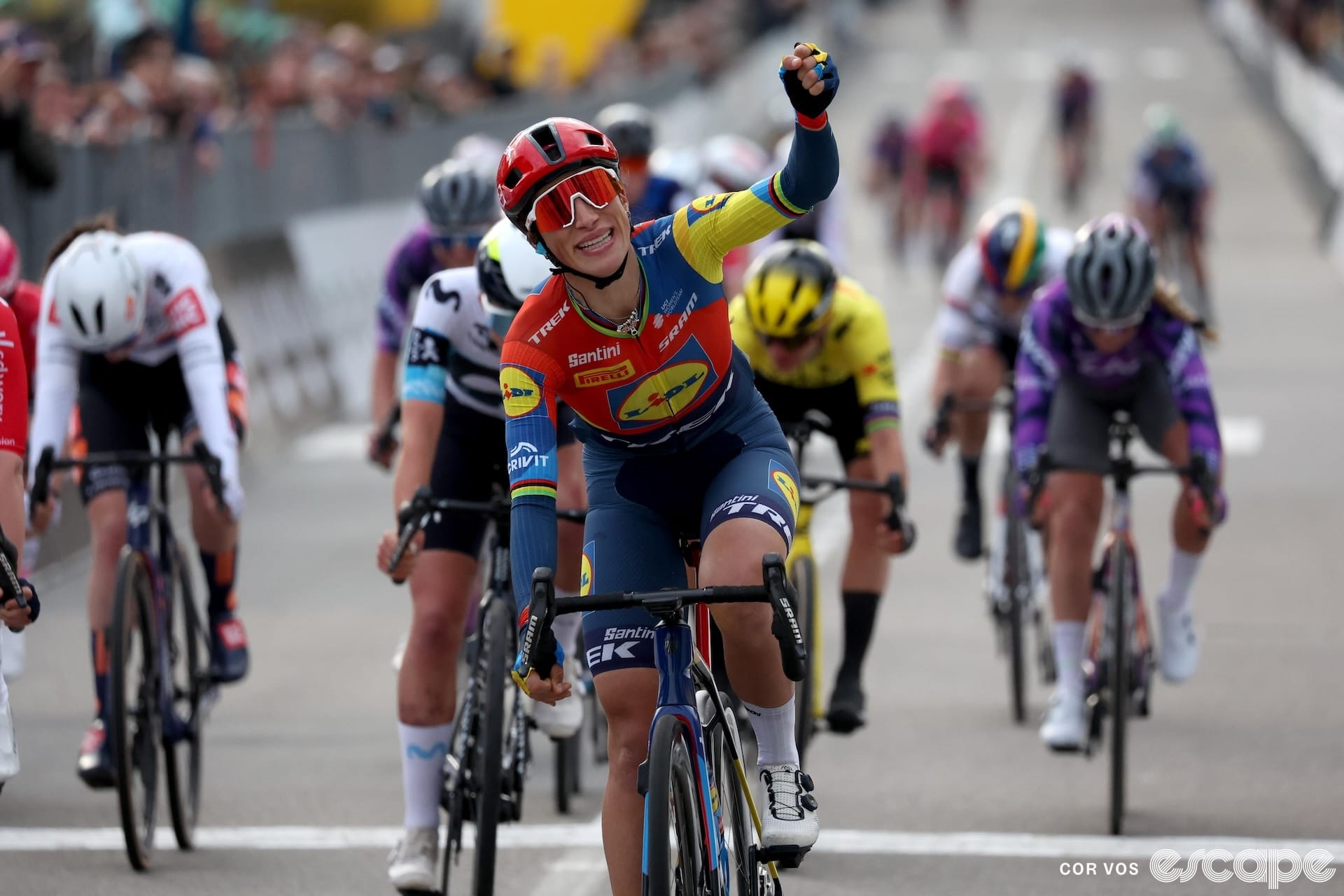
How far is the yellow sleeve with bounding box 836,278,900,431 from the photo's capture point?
25.6 ft

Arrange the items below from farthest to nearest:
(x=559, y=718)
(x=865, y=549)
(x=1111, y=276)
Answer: (x=865, y=549), (x=1111, y=276), (x=559, y=718)

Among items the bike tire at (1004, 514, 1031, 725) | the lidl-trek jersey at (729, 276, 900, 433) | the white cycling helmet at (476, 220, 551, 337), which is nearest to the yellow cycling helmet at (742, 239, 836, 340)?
the lidl-trek jersey at (729, 276, 900, 433)

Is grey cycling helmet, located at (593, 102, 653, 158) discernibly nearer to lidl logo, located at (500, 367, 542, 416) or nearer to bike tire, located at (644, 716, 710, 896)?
lidl logo, located at (500, 367, 542, 416)

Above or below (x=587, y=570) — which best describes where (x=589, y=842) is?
below

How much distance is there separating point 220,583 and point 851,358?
7.64 feet

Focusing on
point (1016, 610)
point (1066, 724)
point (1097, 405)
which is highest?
point (1097, 405)

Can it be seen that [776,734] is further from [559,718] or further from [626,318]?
[559,718]

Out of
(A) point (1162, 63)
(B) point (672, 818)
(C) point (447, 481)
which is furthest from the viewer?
(A) point (1162, 63)

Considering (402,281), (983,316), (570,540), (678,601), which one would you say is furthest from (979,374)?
(678,601)

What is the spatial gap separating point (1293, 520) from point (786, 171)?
355 inches

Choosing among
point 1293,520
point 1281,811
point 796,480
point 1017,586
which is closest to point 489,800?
point 796,480

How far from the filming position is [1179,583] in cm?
827

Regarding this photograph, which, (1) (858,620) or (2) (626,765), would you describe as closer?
(2) (626,765)

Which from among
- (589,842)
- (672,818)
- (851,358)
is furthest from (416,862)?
(851,358)
